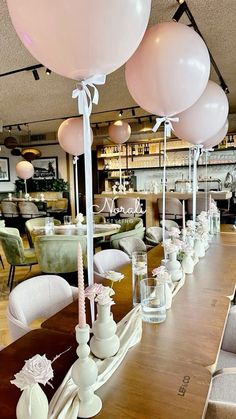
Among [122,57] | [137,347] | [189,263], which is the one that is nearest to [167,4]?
[122,57]

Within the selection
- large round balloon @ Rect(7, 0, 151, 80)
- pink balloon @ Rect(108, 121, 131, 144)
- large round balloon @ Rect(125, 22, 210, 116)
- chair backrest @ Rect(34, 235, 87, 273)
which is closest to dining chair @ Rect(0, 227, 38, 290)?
chair backrest @ Rect(34, 235, 87, 273)

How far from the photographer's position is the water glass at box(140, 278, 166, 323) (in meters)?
1.39

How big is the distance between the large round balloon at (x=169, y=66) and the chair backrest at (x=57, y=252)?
2044 mm

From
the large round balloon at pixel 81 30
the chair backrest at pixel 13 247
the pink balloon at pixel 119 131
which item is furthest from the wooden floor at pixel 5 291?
the pink balloon at pixel 119 131

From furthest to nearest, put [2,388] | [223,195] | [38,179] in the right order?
[38,179] → [223,195] → [2,388]

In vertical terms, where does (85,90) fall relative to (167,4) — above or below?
below

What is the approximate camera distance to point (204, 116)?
249 centimetres

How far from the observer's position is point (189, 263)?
2045 millimetres

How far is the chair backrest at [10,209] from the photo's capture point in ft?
25.5

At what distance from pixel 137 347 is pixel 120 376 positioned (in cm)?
19

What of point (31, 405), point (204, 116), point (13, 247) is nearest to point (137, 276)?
point (31, 405)

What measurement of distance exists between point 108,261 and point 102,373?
158cm

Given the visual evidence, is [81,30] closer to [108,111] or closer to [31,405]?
[31,405]

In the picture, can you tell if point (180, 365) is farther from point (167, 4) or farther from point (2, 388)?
point (167, 4)
